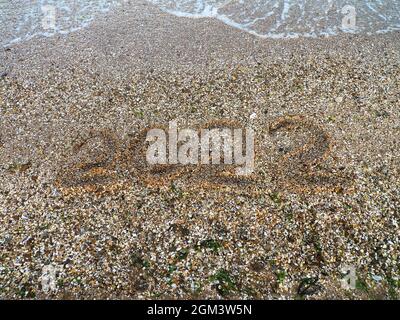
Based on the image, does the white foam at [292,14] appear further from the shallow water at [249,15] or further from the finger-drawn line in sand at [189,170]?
the finger-drawn line in sand at [189,170]

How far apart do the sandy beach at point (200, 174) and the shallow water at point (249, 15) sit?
90 cm

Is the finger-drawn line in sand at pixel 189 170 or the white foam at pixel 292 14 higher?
the white foam at pixel 292 14

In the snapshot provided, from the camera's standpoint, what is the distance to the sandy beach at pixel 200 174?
6129 mm

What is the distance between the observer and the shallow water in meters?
12.7

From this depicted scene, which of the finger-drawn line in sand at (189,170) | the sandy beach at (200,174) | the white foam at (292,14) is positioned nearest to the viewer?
the sandy beach at (200,174)

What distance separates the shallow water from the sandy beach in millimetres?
904

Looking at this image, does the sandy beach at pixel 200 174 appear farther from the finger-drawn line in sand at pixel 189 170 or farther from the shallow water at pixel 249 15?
the shallow water at pixel 249 15

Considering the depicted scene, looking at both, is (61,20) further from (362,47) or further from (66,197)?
(362,47)

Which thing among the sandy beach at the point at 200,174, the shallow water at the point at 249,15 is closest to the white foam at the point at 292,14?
the shallow water at the point at 249,15

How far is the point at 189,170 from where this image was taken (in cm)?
780

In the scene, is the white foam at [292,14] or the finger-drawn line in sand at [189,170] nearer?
the finger-drawn line in sand at [189,170]

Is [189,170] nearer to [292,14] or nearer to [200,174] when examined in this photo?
[200,174]

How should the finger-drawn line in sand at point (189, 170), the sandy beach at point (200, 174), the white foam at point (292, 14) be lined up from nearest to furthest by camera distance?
the sandy beach at point (200, 174) < the finger-drawn line in sand at point (189, 170) < the white foam at point (292, 14)

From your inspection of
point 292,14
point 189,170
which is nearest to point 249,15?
point 292,14
